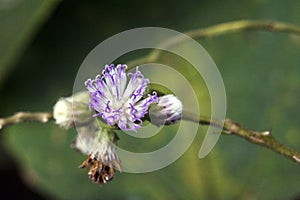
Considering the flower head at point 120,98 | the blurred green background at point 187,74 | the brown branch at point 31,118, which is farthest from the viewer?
the blurred green background at point 187,74

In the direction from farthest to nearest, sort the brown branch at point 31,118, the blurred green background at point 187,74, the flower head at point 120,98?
1. the blurred green background at point 187,74
2. the brown branch at point 31,118
3. the flower head at point 120,98

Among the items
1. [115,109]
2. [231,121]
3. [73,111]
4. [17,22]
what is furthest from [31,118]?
[17,22]

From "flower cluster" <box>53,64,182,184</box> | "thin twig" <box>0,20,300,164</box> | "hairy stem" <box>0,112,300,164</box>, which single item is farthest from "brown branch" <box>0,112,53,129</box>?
"hairy stem" <box>0,112,300,164</box>

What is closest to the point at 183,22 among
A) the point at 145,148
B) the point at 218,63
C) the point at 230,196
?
the point at 218,63

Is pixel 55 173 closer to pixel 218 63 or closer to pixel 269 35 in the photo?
pixel 218 63

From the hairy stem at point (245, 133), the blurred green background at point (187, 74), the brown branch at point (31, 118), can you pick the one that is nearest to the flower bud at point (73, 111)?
the brown branch at point (31, 118)

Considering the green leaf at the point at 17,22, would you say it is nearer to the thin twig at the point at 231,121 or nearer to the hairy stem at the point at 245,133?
the thin twig at the point at 231,121

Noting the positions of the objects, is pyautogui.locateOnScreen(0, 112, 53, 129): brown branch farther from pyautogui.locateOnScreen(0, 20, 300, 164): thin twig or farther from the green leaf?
the green leaf
